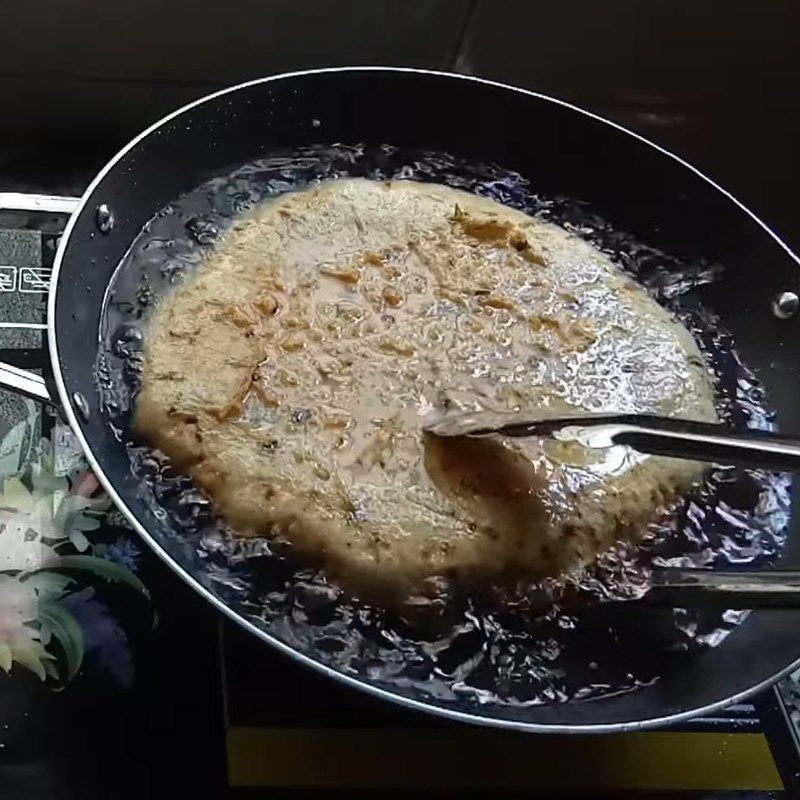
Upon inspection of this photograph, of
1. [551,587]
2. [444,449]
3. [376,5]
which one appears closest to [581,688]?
[551,587]

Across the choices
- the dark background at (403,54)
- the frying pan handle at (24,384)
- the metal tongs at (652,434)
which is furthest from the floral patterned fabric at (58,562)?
the dark background at (403,54)

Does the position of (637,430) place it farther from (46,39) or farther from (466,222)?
(46,39)

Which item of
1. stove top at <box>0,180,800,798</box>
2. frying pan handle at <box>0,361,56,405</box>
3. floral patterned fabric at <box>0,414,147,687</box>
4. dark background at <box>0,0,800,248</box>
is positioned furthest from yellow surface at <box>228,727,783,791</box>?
dark background at <box>0,0,800,248</box>

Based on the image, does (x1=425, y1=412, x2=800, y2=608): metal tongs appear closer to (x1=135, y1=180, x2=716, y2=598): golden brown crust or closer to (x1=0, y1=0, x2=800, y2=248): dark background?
(x1=135, y1=180, x2=716, y2=598): golden brown crust

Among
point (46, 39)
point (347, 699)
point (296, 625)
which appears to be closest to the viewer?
point (296, 625)

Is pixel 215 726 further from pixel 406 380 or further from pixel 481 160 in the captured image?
pixel 481 160

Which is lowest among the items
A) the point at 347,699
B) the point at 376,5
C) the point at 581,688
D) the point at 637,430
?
the point at 347,699
